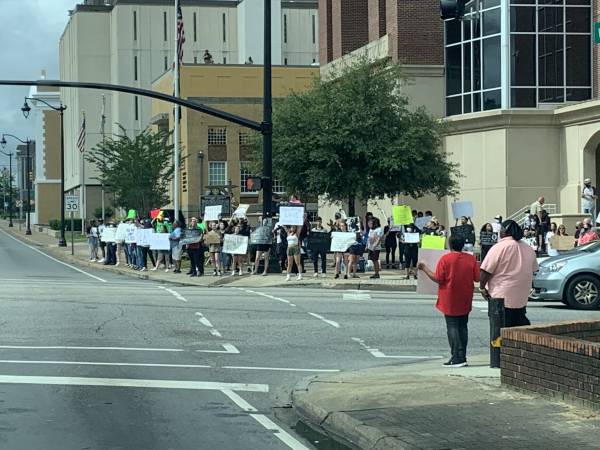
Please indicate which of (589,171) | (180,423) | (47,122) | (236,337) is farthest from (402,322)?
(47,122)

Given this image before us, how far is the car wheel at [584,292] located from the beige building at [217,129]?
51633 millimetres

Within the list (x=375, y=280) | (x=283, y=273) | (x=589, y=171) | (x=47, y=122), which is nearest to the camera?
(x=375, y=280)

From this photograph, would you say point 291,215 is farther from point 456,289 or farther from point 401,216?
point 456,289

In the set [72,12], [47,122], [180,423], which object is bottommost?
[180,423]

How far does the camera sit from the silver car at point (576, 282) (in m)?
20.2

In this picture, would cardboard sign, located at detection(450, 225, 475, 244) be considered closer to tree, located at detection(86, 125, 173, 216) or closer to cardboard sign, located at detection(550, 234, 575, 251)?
cardboard sign, located at detection(550, 234, 575, 251)

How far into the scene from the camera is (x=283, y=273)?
29875 mm

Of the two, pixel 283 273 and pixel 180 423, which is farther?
pixel 283 273

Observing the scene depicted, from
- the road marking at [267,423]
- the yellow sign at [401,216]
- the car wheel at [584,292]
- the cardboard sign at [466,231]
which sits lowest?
the road marking at [267,423]

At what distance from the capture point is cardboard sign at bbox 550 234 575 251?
27.6 meters

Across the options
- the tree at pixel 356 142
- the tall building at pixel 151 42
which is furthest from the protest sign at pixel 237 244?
the tall building at pixel 151 42

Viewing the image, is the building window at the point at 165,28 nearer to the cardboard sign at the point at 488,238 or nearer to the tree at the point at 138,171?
the tree at the point at 138,171

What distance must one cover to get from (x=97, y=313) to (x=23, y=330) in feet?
8.45

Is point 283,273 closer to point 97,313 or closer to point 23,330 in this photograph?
point 97,313
